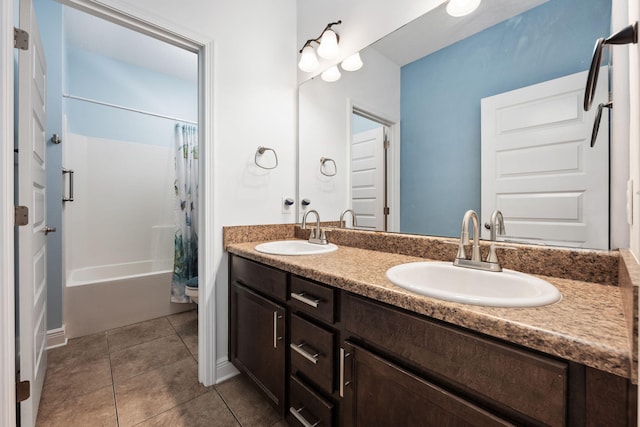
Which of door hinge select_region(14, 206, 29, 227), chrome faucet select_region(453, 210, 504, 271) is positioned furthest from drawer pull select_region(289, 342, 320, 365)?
door hinge select_region(14, 206, 29, 227)

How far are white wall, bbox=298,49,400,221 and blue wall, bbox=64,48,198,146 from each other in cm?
202

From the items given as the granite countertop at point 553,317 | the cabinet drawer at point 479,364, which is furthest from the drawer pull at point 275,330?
the cabinet drawer at point 479,364

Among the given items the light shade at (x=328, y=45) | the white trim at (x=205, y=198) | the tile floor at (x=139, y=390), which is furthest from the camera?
the light shade at (x=328, y=45)

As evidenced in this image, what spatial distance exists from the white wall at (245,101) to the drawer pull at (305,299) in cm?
72

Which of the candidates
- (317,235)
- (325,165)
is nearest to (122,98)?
(325,165)

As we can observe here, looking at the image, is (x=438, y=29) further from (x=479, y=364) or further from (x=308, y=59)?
(x=479, y=364)

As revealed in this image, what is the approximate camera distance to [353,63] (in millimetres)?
1691

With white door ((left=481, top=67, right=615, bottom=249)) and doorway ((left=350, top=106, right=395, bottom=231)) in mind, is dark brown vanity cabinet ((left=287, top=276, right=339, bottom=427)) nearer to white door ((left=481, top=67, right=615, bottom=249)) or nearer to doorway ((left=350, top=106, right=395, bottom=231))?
doorway ((left=350, top=106, right=395, bottom=231))

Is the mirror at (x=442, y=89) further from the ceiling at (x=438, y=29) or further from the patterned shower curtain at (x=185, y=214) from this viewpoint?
the patterned shower curtain at (x=185, y=214)

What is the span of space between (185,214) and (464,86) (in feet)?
8.59

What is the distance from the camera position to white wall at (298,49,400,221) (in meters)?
1.54

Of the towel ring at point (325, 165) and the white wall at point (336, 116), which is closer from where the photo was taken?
the white wall at point (336, 116)

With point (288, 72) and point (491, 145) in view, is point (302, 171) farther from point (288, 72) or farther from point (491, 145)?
point (491, 145)

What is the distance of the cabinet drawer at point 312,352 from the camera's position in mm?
1004
